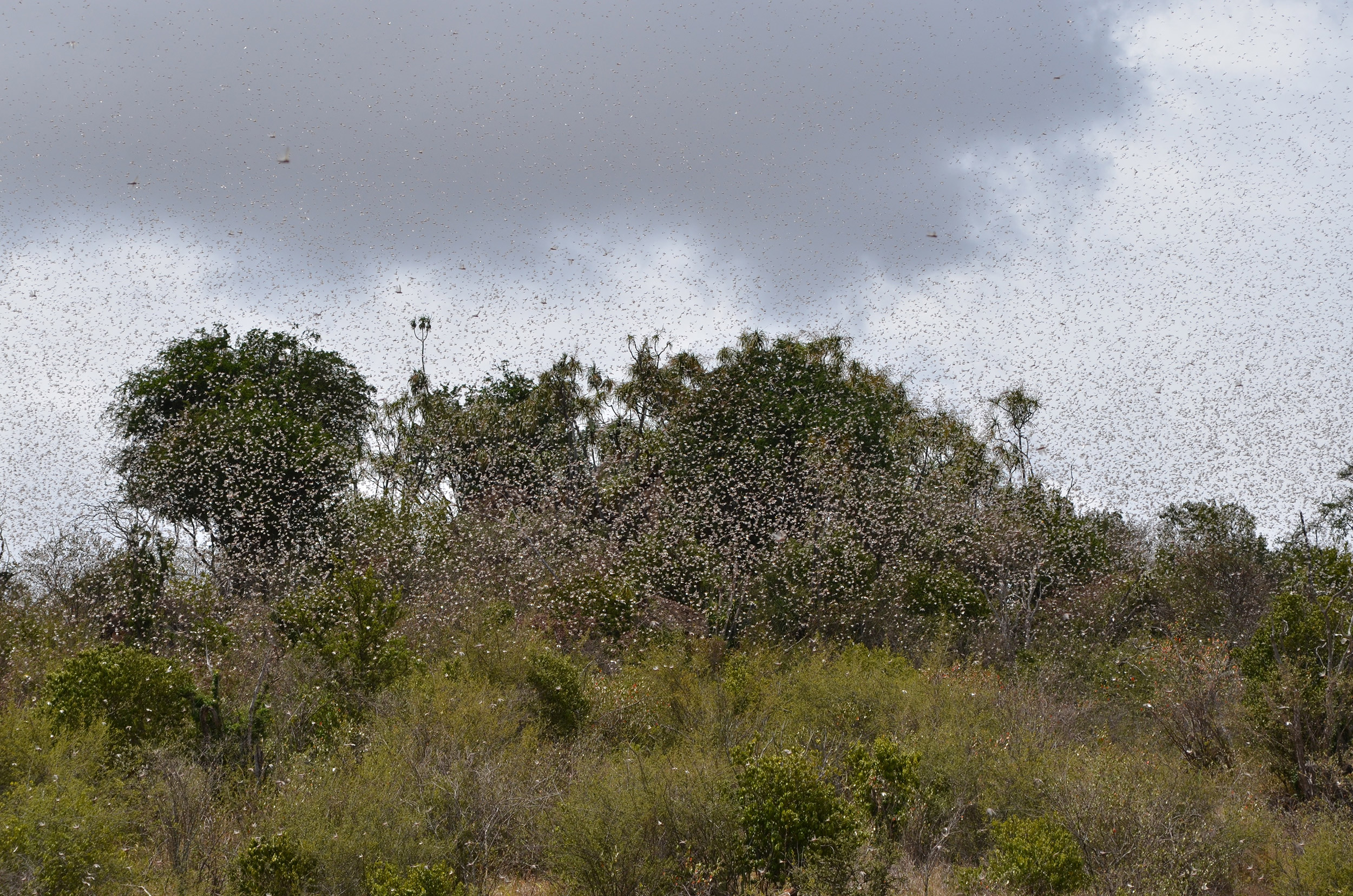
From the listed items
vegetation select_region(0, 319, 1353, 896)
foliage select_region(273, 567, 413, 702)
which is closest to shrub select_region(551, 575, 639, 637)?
vegetation select_region(0, 319, 1353, 896)

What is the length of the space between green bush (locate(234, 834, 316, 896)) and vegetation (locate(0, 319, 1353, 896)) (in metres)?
0.03

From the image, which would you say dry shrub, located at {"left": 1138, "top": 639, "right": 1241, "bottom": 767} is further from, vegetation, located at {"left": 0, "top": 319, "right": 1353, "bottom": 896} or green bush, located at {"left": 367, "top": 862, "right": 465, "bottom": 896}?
green bush, located at {"left": 367, "top": 862, "right": 465, "bottom": 896}

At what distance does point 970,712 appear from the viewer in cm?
1577

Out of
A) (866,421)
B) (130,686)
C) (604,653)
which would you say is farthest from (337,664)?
(866,421)

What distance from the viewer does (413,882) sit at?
8.91 metres

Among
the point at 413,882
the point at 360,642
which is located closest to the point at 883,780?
the point at 413,882

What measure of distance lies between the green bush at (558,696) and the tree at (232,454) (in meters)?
11.0

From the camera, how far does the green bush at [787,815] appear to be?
9.48 m

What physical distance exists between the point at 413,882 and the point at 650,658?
10.2 m

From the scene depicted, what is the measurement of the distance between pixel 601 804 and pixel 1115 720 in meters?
12.5

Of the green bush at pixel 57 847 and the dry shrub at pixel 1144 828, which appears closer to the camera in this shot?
the green bush at pixel 57 847

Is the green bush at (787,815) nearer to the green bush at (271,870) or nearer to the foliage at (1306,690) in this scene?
the green bush at (271,870)

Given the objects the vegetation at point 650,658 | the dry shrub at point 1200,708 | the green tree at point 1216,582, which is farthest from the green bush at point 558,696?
the green tree at point 1216,582

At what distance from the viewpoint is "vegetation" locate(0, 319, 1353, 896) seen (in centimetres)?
1050
